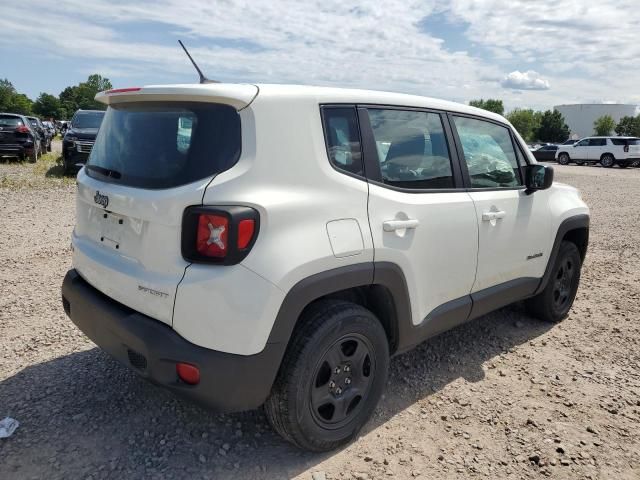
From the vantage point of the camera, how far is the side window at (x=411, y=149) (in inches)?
112

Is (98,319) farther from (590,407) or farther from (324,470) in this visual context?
(590,407)

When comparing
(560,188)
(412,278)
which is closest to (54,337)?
(412,278)

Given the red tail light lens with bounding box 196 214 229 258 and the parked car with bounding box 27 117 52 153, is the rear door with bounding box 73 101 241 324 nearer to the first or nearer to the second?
the red tail light lens with bounding box 196 214 229 258

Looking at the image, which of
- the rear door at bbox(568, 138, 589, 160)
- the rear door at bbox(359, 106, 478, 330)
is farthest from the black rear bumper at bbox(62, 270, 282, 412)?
the rear door at bbox(568, 138, 589, 160)

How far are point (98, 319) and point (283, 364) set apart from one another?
0.99 m

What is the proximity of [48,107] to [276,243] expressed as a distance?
407 ft

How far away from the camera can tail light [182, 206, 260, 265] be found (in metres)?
2.14

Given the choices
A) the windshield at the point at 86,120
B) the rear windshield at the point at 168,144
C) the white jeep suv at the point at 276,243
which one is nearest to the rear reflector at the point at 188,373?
the white jeep suv at the point at 276,243

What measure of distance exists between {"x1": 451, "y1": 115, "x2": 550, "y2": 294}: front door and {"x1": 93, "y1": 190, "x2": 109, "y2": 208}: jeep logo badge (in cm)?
224

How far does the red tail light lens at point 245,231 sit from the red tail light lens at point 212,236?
55mm

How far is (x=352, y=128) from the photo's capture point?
106 inches

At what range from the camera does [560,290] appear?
4605 millimetres

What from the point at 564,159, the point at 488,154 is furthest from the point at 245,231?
the point at 564,159

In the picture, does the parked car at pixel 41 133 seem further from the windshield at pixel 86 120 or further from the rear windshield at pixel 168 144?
the rear windshield at pixel 168 144
